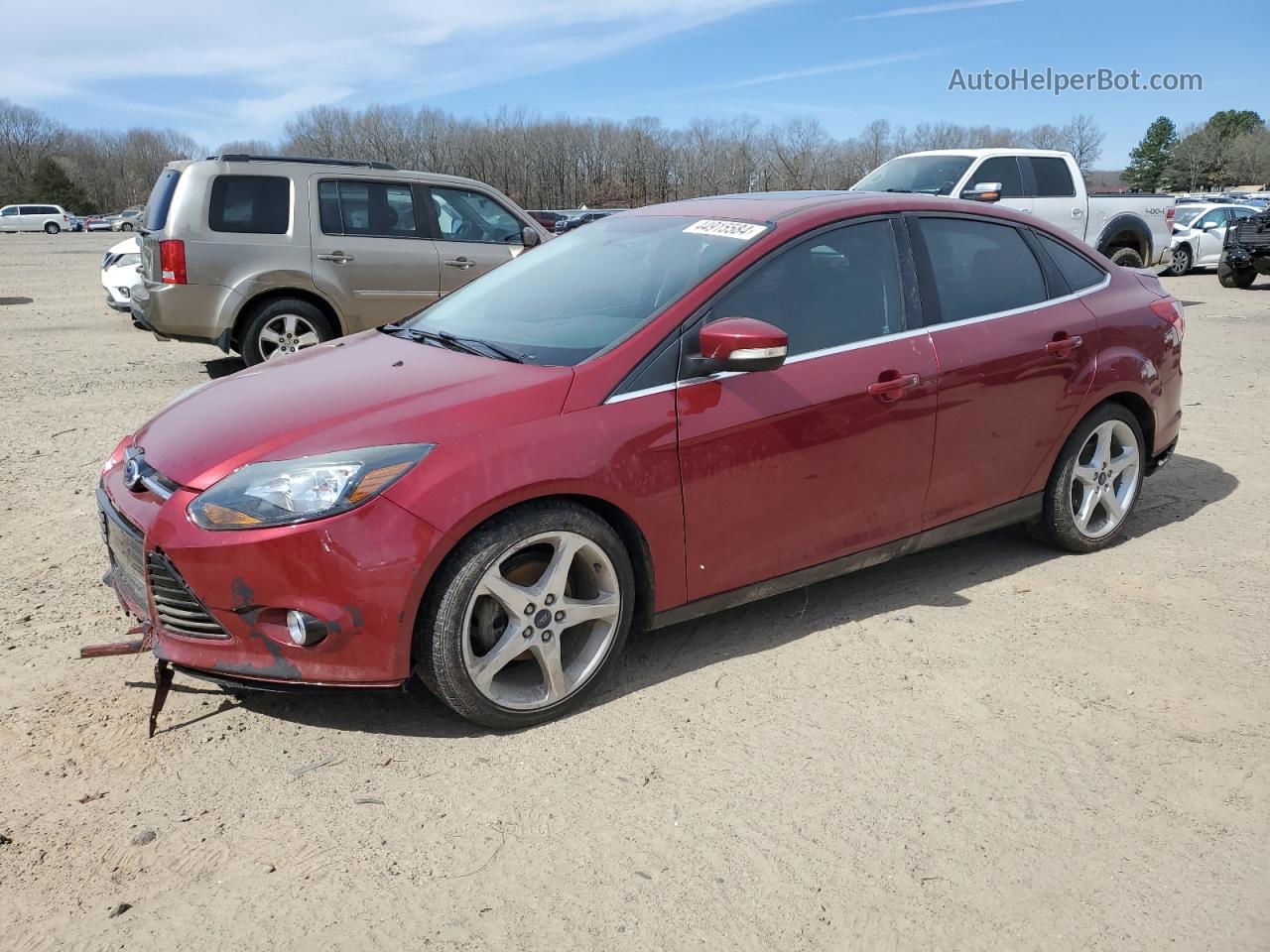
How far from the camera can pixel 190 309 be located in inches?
336

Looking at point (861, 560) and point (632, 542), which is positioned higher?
point (632, 542)

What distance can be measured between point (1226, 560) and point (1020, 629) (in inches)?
54.9

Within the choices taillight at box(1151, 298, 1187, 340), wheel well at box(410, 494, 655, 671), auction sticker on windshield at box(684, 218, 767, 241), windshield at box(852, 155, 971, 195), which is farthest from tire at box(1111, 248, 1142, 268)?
wheel well at box(410, 494, 655, 671)

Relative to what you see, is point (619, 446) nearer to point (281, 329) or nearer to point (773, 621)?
point (773, 621)

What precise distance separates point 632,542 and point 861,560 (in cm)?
106

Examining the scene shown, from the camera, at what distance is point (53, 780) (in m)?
2.99

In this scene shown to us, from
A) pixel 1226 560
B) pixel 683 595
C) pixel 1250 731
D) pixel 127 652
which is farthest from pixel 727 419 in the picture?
pixel 1226 560

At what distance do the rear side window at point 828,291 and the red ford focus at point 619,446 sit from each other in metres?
0.01

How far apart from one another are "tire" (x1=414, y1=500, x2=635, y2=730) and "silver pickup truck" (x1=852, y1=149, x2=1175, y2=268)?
895 centimetres

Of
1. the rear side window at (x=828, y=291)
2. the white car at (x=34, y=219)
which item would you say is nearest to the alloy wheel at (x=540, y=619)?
the rear side window at (x=828, y=291)

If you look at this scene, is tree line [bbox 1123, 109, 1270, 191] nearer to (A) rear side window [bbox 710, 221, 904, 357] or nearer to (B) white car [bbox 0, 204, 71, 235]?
(B) white car [bbox 0, 204, 71, 235]

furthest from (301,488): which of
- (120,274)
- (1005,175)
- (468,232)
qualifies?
(1005,175)

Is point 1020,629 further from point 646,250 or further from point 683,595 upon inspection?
point 646,250

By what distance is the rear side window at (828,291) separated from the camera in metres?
3.66
